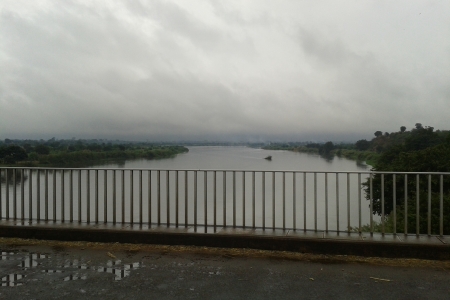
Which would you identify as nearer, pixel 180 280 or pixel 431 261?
pixel 180 280

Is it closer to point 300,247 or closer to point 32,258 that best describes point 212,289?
point 300,247

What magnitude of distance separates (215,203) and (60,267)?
2.49 metres

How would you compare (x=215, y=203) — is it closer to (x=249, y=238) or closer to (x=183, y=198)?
(x=249, y=238)

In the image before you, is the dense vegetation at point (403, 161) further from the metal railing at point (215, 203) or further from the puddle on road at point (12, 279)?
the puddle on road at point (12, 279)

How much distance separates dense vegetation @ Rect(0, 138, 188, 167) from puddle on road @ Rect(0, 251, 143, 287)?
6.49 m

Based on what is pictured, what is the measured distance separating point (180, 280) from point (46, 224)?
3.05m

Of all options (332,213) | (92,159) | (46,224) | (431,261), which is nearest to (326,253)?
(431,261)

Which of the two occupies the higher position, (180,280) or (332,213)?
(180,280)

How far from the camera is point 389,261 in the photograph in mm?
4668

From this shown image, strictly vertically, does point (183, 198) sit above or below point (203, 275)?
below

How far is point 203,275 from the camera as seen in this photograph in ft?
13.8

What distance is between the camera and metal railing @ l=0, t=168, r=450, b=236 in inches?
220

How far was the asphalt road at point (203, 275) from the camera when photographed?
145 inches

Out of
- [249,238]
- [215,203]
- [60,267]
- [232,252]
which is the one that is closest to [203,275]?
[232,252]
